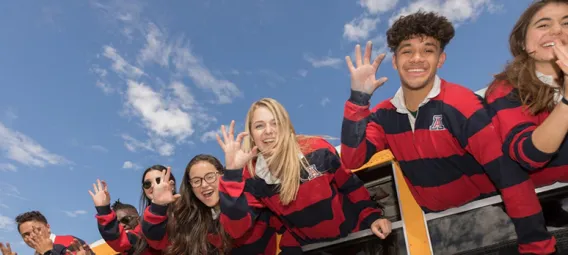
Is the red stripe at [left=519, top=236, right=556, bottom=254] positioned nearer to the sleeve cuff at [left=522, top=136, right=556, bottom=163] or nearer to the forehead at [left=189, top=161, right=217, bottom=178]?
the sleeve cuff at [left=522, top=136, right=556, bottom=163]

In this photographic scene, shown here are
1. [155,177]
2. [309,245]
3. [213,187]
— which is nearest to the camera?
[309,245]

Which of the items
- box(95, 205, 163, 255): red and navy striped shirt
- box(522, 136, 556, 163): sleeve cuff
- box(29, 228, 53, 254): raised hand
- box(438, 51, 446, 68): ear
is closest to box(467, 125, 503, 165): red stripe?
box(522, 136, 556, 163): sleeve cuff

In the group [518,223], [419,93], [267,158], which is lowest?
[518,223]

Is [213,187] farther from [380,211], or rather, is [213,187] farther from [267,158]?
[380,211]

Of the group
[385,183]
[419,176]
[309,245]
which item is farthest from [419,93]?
[309,245]

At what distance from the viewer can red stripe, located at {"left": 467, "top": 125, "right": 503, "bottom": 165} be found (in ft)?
5.36

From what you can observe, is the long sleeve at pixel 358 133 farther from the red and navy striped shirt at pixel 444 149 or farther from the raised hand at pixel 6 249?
the raised hand at pixel 6 249

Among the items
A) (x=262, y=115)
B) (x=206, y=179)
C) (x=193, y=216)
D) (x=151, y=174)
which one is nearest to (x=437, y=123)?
(x=262, y=115)

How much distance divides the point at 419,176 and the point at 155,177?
69.9 inches

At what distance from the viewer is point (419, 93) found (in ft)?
6.16

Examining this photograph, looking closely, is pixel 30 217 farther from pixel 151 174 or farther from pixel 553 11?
pixel 553 11

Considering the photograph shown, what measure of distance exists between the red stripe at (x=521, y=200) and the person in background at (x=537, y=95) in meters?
0.07

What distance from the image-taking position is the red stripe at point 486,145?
5.36 ft

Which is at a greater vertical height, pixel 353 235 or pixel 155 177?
pixel 155 177
